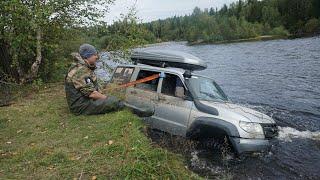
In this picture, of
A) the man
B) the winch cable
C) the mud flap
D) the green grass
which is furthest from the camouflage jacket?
the winch cable

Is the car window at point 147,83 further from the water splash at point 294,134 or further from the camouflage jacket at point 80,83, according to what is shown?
the water splash at point 294,134

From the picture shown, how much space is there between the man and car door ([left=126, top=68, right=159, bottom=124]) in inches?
34.5

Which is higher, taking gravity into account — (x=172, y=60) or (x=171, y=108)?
(x=172, y=60)

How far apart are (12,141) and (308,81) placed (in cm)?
2029

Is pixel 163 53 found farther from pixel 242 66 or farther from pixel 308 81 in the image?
pixel 242 66

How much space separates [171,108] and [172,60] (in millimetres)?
1408

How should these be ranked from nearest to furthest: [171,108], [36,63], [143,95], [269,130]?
1. [269,130]
2. [171,108]
3. [143,95]
4. [36,63]

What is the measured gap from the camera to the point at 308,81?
79.0 ft

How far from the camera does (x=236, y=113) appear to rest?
8953 millimetres

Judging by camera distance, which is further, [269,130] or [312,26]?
[312,26]

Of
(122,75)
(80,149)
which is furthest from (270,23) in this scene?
(80,149)

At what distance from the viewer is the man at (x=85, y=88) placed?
8.84 meters

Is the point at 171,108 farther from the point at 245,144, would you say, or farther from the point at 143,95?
the point at 245,144

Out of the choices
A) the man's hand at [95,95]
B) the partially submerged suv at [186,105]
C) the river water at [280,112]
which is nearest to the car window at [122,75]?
the partially submerged suv at [186,105]
